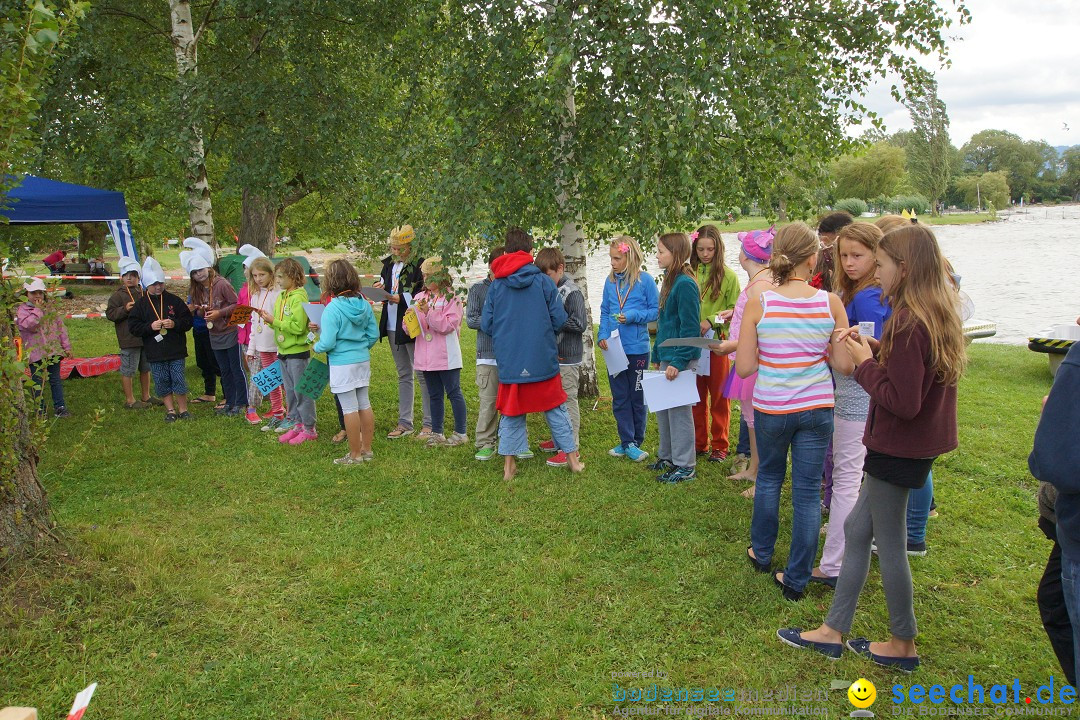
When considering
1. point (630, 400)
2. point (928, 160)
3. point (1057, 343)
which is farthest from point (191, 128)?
point (928, 160)

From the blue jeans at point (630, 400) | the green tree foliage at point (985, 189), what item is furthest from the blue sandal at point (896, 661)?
the green tree foliage at point (985, 189)

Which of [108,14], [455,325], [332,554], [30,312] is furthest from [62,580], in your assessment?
[108,14]

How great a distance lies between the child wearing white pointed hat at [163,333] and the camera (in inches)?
311

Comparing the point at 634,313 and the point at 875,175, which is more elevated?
the point at 875,175

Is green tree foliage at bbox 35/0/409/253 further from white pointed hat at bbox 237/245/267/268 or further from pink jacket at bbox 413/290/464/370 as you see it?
pink jacket at bbox 413/290/464/370

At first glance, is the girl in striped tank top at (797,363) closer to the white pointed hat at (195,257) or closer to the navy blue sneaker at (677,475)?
the navy blue sneaker at (677,475)

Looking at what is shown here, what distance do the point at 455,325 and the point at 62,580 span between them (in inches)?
143

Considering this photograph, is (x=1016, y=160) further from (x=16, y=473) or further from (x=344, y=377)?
(x=16, y=473)

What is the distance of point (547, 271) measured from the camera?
5.96m

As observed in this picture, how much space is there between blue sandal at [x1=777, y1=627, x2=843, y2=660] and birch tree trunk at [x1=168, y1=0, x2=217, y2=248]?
874 centimetres

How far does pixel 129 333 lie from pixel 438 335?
394cm

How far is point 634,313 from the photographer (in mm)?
5992

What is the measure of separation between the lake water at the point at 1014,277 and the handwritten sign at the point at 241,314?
2.22m

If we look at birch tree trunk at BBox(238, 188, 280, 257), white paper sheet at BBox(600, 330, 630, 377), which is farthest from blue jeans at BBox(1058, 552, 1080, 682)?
birch tree trunk at BBox(238, 188, 280, 257)
